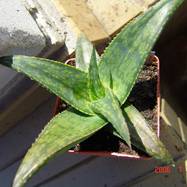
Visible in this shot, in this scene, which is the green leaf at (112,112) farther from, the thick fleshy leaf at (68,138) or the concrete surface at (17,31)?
the concrete surface at (17,31)

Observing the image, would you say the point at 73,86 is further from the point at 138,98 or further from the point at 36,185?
the point at 36,185

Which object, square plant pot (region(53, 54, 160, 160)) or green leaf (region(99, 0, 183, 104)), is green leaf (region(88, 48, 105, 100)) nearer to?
green leaf (region(99, 0, 183, 104))

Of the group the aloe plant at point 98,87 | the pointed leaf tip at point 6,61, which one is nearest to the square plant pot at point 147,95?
the aloe plant at point 98,87

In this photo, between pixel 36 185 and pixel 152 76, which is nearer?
pixel 152 76

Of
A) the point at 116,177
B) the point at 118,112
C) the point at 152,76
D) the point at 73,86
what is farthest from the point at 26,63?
the point at 116,177

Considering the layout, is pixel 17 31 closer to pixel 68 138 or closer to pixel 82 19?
pixel 82 19

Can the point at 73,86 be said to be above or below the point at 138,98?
above

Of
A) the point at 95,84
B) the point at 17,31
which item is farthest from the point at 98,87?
the point at 17,31

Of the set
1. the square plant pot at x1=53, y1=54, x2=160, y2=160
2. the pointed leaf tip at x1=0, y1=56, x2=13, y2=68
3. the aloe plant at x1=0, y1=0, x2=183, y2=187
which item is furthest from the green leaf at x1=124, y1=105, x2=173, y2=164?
the pointed leaf tip at x1=0, y1=56, x2=13, y2=68
